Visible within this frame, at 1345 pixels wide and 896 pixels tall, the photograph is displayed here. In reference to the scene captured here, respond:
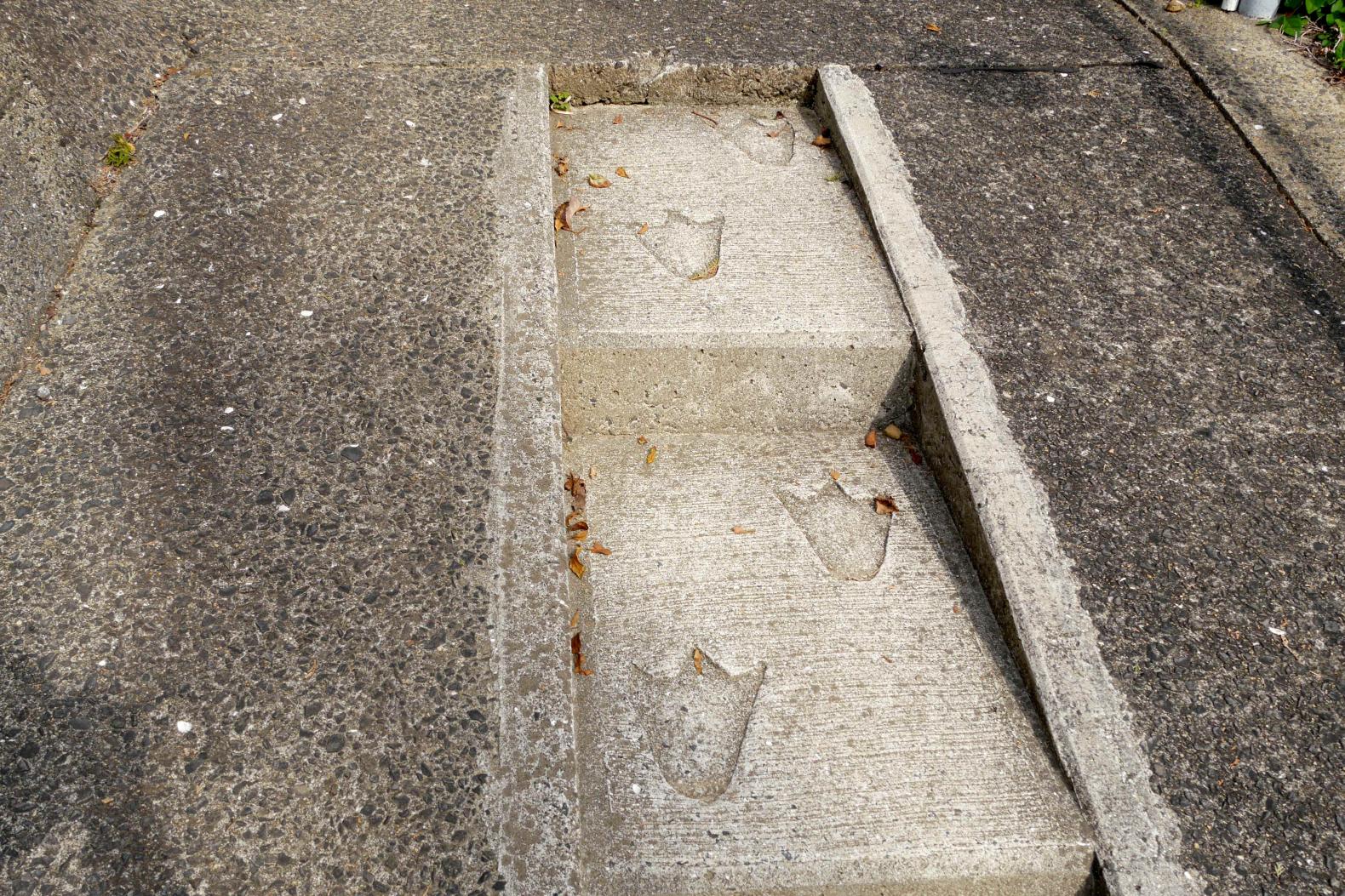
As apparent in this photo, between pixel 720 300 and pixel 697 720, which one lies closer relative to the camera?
pixel 697 720

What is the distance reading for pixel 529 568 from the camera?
187 cm

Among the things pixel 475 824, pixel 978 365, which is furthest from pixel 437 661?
pixel 978 365

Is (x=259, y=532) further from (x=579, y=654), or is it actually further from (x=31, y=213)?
(x=31, y=213)

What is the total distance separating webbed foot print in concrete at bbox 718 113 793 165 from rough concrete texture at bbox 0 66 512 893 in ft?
2.84

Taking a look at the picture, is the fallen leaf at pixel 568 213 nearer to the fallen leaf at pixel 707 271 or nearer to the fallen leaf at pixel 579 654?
the fallen leaf at pixel 707 271

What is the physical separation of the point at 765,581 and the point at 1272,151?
7.12 feet

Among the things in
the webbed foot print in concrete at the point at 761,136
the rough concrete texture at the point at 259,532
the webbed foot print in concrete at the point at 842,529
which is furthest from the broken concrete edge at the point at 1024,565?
the rough concrete texture at the point at 259,532

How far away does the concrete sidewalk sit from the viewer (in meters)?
1.58

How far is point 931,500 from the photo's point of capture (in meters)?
2.37

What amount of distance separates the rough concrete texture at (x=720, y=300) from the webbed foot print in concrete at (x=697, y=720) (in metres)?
0.74

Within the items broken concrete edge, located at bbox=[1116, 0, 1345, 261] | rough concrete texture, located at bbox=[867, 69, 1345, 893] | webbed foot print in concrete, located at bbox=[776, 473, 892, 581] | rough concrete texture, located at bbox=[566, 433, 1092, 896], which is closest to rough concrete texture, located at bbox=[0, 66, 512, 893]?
rough concrete texture, located at bbox=[566, 433, 1092, 896]

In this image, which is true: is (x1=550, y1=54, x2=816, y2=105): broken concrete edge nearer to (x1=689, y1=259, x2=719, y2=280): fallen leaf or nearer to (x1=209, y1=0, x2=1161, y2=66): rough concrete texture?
(x1=209, y1=0, x2=1161, y2=66): rough concrete texture

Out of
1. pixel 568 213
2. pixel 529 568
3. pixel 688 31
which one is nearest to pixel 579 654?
pixel 529 568

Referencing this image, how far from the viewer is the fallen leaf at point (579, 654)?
1.97 m
